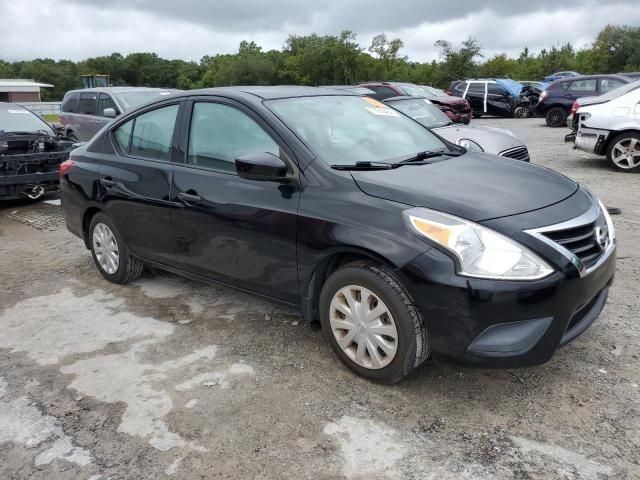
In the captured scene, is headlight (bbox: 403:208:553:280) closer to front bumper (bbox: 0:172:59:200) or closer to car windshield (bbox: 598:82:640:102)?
front bumper (bbox: 0:172:59:200)

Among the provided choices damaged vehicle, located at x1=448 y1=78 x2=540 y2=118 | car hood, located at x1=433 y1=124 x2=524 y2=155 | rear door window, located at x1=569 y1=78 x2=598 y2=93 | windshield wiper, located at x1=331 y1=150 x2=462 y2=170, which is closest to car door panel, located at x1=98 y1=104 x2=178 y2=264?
windshield wiper, located at x1=331 y1=150 x2=462 y2=170

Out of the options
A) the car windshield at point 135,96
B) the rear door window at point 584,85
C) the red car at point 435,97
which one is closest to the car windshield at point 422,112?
the car windshield at point 135,96

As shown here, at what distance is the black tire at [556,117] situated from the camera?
17547 mm

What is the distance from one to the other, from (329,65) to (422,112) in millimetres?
55428

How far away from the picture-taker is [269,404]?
301 cm

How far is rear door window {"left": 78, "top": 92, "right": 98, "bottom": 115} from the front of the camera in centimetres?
1138

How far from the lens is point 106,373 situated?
3387 millimetres

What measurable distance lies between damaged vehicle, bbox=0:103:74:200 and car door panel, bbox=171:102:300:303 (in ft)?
15.9

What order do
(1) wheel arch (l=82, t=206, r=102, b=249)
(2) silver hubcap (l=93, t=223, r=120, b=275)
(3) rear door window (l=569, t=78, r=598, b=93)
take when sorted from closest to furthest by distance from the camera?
(2) silver hubcap (l=93, t=223, r=120, b=275)
(1) wheel arch (l=82, t=206, r=102, b=249)
(3) rear door window (l=569, t=78, r=598, b=93)

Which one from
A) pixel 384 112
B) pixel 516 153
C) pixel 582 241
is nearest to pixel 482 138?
pixel 516 153

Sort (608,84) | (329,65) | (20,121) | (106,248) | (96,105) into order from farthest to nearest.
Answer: (329,65)
(608,84)
(96,105)
(20,121)
(106,248)

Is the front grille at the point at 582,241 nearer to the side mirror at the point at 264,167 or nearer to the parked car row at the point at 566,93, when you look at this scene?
the side mirror at the point at 264,167

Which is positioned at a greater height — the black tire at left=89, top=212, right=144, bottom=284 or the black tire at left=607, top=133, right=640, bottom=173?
the black tire at left=607, top=133, right=640, bottom=173

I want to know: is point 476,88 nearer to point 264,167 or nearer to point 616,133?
point 616,133
